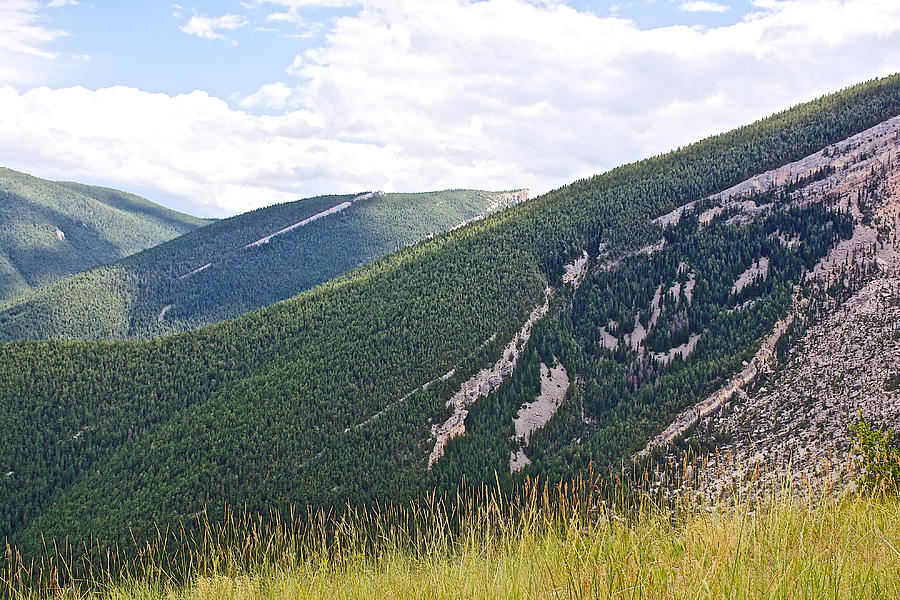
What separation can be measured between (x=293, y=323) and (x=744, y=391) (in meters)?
88.3

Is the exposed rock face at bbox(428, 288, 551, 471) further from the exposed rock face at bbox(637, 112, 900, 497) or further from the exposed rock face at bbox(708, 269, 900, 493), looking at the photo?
the exposed rock face at bbox(708, 269, 900, 493)

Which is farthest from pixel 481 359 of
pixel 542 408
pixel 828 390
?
pixel 828 390

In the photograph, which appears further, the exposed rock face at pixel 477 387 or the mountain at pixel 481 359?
the exposed rock face at pixel 477 387

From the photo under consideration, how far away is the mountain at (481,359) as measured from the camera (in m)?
85.1

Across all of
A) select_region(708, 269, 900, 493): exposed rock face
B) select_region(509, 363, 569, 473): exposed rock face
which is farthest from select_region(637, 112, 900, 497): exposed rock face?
select_region(509, 363, 569, 473): exposed rock face

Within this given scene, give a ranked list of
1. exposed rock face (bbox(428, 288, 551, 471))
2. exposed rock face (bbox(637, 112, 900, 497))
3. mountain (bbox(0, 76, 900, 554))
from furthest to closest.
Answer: exposed rock face (bbox(428, 288, 551, 471)), mountain (bbox(0, 76, 900, 554)), exposed rock face (bbox(637, 112, 900, 497))

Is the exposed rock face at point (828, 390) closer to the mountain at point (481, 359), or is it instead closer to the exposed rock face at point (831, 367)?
the exposed rock face at point (831, 367)

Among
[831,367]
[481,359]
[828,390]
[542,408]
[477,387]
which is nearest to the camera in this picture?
[828,390]

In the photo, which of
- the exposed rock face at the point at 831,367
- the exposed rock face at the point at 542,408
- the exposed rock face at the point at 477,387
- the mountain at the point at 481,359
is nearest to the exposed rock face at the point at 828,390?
the exposed rock face at the point at 831,367

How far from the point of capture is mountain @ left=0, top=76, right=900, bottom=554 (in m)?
85.1

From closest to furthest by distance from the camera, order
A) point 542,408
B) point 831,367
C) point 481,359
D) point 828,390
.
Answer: point 828,390
point 831,367
point 542,408
point 481,359

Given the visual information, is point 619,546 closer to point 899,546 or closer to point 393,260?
point 899,546

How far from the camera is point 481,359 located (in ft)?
340

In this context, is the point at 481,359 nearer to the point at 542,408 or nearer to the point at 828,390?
the point at 542,408
